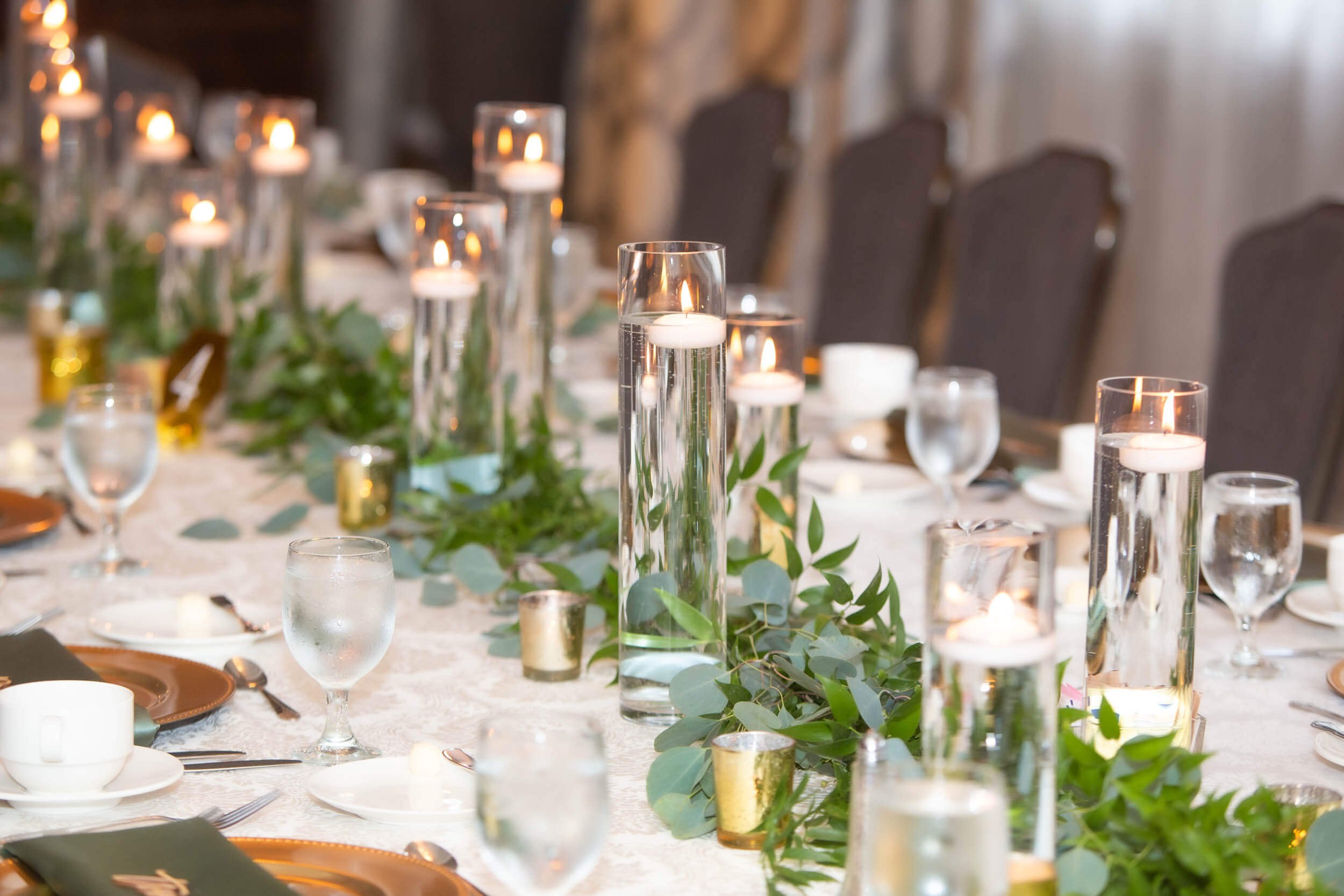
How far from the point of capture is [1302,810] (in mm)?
866

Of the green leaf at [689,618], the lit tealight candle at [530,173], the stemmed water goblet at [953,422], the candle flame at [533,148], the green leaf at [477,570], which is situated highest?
the candle flame at [533,148]

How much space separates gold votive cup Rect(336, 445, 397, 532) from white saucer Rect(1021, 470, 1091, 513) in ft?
2.26

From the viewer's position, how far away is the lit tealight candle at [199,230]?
220cm

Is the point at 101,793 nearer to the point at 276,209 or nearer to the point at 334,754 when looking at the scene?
the point at 334,754

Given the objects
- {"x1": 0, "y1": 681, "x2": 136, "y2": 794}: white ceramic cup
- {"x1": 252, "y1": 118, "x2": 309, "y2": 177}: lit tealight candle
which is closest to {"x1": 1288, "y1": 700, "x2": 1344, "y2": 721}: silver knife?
{"x1": 0, "y1": 681, "x2": 136, "y2": 794}: white ceramic cup

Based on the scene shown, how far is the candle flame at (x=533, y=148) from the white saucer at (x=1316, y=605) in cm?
91

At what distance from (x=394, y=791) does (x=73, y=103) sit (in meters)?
1.86

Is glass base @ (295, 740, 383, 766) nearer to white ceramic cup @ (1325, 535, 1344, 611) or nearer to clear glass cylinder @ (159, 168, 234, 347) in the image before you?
white ceramic cup @ (1325, 535, 1344, 611)

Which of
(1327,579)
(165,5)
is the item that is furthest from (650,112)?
(1327,579)

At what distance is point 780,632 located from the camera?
3.78ft

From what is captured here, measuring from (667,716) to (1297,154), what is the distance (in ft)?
8.17

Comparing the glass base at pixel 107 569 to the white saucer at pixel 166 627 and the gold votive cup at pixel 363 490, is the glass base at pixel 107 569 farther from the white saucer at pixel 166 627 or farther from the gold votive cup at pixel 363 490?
the gold votive cup at pixel 363 490

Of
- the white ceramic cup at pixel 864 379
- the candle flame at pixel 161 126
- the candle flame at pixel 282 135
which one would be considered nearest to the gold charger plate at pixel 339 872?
the white ceramic cup at pixel 864 379

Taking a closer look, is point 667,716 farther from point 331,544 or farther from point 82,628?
point 82,628
